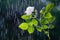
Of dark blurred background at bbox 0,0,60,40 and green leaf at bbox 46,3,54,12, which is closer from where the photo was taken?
green leaf at bbox 46,3,54,12

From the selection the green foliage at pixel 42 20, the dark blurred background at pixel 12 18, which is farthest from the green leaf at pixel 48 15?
the dark blurred background at pixel 12 18

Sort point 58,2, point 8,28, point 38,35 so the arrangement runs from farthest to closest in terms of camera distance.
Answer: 1. point 8,28
2. point 38,35
3. point 58,2

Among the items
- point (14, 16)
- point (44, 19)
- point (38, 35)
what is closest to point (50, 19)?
point (44, 19)

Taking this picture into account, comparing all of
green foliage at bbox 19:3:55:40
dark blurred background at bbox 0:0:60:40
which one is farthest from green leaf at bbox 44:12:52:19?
dark blurred background at bbox 0:0:60:40

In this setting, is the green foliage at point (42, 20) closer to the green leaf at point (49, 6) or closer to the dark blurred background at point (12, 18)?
the green leaf at point (49, 6)

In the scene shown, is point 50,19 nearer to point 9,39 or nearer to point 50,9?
point 50,9

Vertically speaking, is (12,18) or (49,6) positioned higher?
(49,6)

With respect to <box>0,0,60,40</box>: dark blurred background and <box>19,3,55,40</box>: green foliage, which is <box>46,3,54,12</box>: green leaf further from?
<box>0,0,60,40</box>: dark blurred background

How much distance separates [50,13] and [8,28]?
2.08 feet

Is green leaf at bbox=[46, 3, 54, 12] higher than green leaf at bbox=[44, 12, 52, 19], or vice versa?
green leaf at bbox=[46, 3, 54, 12]

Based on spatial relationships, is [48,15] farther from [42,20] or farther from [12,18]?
[12,18]

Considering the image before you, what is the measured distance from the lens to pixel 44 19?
739 mm

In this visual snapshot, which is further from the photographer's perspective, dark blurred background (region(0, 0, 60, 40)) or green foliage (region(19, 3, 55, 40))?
dark blurred background (region(0, 0, 60, 40))

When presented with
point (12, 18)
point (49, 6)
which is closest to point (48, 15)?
point (49, 6)
